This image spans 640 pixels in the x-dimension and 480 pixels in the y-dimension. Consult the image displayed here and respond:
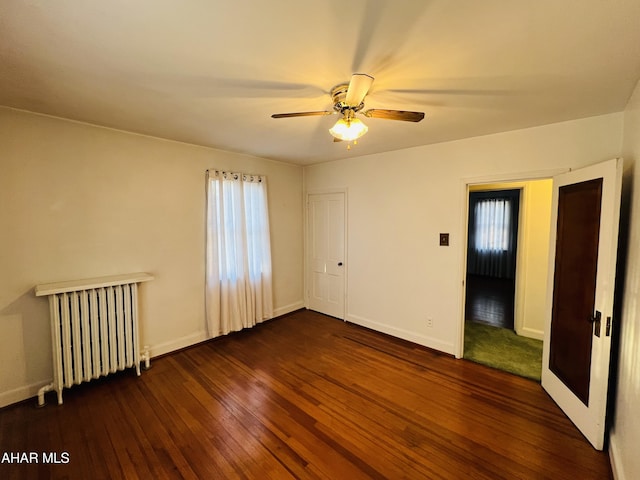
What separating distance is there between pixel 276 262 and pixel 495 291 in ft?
16.7

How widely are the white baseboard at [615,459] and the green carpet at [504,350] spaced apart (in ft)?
2.90

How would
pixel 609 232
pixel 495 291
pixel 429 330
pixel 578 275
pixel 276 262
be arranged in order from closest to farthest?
pixel 609 232, pixel 578 275, pixel 429 330, pixel 276 262, pixel 495 291

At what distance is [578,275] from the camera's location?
219 centimetres

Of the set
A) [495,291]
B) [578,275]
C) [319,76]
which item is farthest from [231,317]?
[495,291]

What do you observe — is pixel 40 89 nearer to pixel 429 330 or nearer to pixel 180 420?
pixel 180 420

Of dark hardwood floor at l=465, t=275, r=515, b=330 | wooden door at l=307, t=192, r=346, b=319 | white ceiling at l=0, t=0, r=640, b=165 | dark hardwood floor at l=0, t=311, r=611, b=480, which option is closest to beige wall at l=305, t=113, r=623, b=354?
wooden door at l=307, t=192, r=346, b=319

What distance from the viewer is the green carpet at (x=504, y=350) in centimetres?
299

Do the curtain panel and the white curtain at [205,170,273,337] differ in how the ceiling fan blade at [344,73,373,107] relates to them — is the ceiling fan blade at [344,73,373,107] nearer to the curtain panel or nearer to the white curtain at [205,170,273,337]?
the white curtain at [205,170,273,337]

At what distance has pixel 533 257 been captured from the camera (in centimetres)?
374

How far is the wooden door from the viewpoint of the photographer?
14.3ft

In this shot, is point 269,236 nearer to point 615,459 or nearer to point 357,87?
point 357,87

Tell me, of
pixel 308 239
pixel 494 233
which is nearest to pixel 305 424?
pixel 308 239

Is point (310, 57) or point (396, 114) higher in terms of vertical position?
point (310, 57)

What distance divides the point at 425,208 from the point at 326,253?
1809 millimetres
